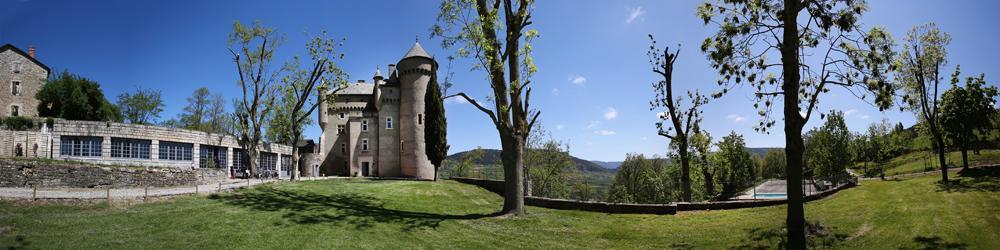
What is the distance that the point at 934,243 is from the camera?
10.1 meters

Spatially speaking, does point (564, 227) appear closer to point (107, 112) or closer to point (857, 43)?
point (857, 43)

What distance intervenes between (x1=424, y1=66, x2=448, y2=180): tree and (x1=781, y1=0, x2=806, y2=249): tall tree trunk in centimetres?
2679

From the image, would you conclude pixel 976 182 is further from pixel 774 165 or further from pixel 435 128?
pixel 774 165

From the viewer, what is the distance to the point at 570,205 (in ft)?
62.8

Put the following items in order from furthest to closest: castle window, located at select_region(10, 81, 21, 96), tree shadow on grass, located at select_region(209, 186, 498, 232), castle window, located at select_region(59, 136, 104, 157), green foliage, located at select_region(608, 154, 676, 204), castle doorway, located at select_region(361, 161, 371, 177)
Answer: green foliage, located at select_region(608, 154, 676, 204)
castle doorway, located at select_region(361, 161, 371, 177)
castle window, located at select_region(10, 81, 21, 96)
castle window, located at select_region(59, 136, 104, 157)
tree shadow on grass, located at select_region(209, 186, 498, 232)

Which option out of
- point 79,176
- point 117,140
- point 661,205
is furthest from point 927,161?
point 117,140

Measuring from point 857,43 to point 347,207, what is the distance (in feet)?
55.6

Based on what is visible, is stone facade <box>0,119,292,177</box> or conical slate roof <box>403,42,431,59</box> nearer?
stone facade <box>0,119,292,177</box>

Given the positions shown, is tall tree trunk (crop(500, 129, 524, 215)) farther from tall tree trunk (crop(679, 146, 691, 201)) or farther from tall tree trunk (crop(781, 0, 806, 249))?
tall tree trunk (crop(781, 0, 806, 249))

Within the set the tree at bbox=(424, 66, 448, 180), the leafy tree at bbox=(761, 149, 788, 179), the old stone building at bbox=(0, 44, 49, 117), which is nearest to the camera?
the tree at bbox=(424, 66, 448, 180)

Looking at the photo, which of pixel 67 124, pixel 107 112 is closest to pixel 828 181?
pixel 67 124

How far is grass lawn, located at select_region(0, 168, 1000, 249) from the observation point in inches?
430

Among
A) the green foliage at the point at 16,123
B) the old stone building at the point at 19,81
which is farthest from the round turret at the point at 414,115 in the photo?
the old stone building at the point at 19,81

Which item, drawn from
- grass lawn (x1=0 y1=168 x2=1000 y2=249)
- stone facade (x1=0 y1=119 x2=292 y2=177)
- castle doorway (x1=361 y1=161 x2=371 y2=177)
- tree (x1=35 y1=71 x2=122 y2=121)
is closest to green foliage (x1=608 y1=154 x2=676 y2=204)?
castle doorway (x1=361 y1=161 x2=371 y2=177)
